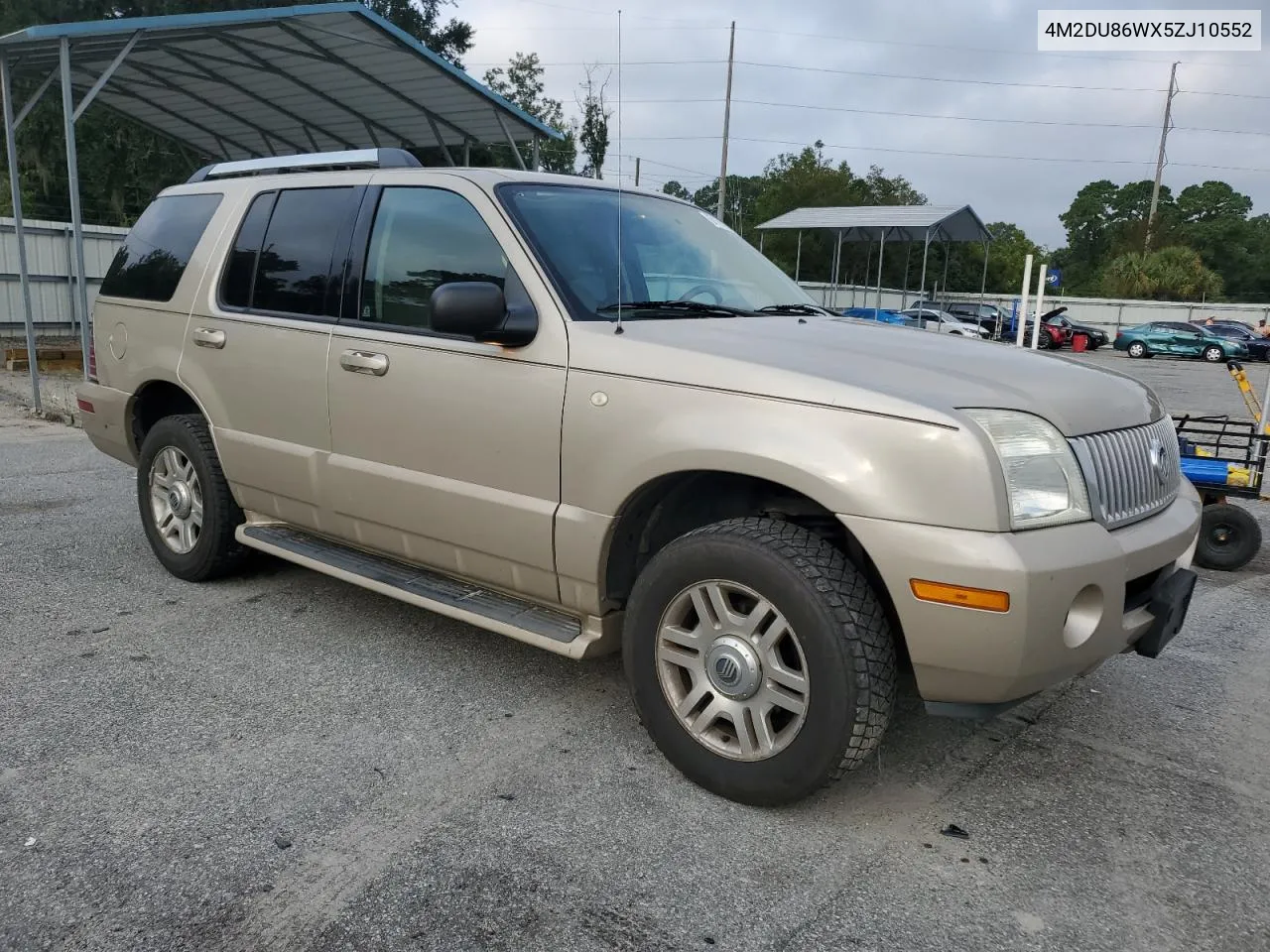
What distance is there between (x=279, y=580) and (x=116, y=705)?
4.95 ft

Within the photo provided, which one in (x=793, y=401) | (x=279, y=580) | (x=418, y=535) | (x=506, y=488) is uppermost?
(x=793, y=401)

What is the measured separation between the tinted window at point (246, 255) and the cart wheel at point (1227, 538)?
5.48m

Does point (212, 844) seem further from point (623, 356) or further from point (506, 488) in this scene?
point (623, 356)

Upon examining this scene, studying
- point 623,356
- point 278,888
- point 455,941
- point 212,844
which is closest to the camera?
point 455,941

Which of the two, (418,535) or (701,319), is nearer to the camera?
(701,319)

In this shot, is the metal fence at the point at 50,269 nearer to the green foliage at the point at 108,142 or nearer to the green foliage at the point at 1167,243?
the green foliage at the point at 108,142

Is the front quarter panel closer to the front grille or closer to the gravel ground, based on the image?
the front grille

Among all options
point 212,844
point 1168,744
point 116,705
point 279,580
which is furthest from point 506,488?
point 1168,744

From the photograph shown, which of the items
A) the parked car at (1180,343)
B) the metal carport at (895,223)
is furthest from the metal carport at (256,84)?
the parked car at (1180,343)

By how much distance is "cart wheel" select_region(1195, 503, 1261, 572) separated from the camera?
19.1 feet

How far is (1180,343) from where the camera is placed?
34.6 meters

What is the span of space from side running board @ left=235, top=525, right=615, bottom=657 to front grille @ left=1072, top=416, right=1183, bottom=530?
5.18ft

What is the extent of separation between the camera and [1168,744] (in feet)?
11.4

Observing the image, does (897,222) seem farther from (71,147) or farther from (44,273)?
(71,147)
